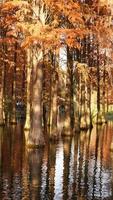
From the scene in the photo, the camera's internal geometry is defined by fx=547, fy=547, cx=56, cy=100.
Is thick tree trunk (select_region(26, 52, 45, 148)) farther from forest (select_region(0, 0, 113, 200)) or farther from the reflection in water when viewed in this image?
the reflection in water

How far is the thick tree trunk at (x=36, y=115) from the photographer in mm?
29594

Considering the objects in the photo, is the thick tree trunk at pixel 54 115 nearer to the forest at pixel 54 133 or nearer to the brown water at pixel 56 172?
the forest at pixel 54 133

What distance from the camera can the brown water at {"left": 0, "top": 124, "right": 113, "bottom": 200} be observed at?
17.0 m

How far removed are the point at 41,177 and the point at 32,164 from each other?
10.7ft

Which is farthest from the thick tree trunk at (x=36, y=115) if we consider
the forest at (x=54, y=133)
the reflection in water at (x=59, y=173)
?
the reflection in water at (x=59, y=173)

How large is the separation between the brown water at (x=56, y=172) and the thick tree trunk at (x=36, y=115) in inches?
26.5

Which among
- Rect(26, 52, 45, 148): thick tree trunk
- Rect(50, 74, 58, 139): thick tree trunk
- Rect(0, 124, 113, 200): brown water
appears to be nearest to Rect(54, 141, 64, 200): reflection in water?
Rect(0, 124, 113, 200): brown water

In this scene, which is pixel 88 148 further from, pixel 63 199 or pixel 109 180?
pixel 63 199

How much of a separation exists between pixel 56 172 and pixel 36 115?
31.1 ft

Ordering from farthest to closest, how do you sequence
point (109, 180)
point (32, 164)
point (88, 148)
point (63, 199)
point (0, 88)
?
1. point (0, 88)
2. point (88, 148)
3. point (32, 164)
4. point (109, 180)
5. point (63, 199)

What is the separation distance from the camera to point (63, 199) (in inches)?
633

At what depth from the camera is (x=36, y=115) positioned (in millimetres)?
30391

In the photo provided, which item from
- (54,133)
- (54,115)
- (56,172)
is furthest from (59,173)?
(54,115)

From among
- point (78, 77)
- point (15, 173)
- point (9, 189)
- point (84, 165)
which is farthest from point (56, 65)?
point (9, 189)
